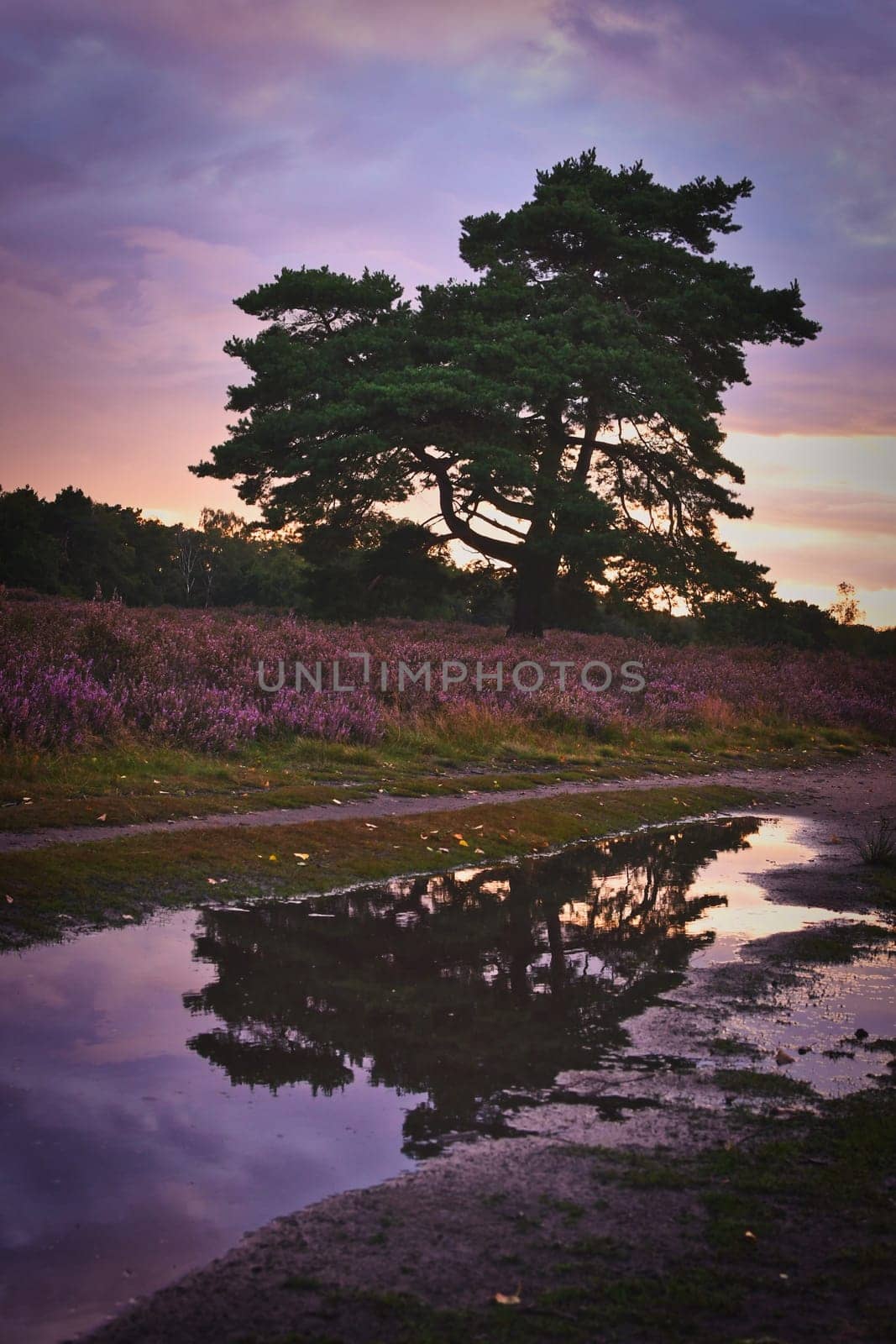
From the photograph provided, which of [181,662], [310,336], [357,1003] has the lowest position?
[357,1003]

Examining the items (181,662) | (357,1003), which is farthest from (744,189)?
(357,1003)

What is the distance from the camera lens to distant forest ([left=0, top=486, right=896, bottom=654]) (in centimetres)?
3409

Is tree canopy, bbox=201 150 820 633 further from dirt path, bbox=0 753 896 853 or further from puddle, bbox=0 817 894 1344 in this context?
puddle, bbox=0 817 894 1344

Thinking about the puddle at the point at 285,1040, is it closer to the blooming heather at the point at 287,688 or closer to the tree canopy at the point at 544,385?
the blooming heather at the point at 287,688

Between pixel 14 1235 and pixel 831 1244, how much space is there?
2590 millimetres

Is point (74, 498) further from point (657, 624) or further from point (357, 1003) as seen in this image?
point (357, 1003)

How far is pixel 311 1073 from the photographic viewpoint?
4.93m

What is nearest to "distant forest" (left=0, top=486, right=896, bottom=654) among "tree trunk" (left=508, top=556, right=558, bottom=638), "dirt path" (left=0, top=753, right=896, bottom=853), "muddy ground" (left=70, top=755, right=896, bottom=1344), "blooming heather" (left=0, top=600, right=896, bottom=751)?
"tree trunk" (left=508, top=556, right=558, bottom=638)

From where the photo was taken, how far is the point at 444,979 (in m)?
6.55

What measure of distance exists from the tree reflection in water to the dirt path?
6.65 ft

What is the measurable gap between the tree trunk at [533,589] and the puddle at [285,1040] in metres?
25.1

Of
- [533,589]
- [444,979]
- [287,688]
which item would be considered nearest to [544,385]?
[533,589]

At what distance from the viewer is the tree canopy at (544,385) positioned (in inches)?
1158

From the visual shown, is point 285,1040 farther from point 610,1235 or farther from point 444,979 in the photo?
point 610,1235
